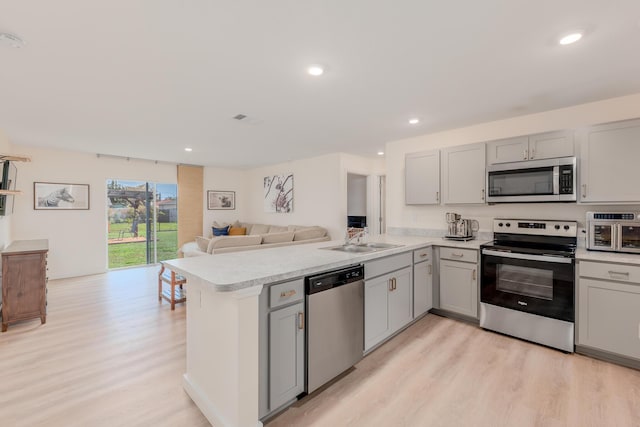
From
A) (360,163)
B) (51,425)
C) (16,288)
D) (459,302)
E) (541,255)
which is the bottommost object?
(51,425)

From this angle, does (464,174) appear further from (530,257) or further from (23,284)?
(23,284)

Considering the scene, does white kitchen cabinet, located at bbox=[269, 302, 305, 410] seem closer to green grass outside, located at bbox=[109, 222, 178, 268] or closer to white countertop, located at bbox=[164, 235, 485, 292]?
white countertop, located at bbox=[164, 235, 485, 292]

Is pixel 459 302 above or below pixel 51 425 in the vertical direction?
above

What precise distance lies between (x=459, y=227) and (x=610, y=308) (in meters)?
1.49

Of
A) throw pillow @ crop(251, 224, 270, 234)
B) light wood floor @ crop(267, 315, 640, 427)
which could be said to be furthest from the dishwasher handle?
throw pillow @ crop(251, 224, 270, 234)

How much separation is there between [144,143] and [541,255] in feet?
17.9

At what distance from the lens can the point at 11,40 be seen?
1793 millimetres

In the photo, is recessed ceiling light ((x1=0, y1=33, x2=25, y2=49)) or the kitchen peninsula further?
recessed ceiling light ((x1=0, y1=33, x2=25, y2=49))

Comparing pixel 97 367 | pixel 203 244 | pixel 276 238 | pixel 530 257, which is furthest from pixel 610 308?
pixel 203 244

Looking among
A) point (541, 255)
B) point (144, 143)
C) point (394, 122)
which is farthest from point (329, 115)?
point (144, 143)

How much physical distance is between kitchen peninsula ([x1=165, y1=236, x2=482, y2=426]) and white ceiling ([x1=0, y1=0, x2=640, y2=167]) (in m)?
1.46

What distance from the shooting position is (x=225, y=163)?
668cm

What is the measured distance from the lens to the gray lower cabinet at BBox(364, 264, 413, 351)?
2.42 m

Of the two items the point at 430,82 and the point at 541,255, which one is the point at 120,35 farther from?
the point at 541,255
